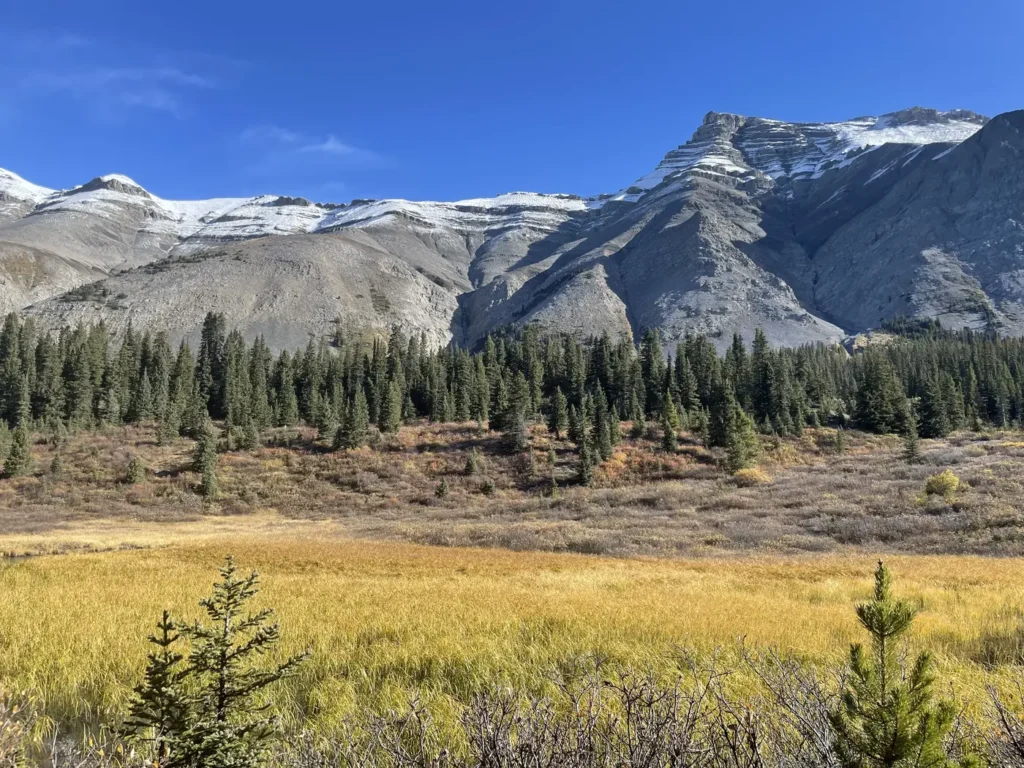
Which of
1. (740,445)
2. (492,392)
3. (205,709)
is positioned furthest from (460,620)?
(492,392)

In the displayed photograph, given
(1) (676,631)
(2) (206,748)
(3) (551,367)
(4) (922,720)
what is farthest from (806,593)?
(3) (551,367)

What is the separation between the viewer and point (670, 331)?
640ft

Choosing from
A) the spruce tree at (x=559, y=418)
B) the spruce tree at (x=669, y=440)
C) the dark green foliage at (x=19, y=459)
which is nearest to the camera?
the dark green foliage at (x=19, y=459)

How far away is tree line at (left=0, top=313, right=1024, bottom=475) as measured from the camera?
69.1 metres

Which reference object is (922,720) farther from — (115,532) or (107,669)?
(115,532)

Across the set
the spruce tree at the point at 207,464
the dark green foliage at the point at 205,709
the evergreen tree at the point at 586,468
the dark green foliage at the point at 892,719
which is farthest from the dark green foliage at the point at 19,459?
the dark green foliage at the point at 892,719

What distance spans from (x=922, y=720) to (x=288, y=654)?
24.5ft

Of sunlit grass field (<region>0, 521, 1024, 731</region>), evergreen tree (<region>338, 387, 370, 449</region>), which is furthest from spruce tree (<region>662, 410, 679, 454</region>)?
sunlit grass field (<region>0, 521, 1024, 731</region>)

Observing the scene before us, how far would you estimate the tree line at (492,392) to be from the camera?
69.1 m

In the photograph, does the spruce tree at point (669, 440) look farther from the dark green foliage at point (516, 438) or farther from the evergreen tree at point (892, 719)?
the evergreen tree at point (892, 719)

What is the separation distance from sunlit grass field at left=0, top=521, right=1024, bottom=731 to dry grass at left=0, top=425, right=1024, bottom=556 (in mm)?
9665

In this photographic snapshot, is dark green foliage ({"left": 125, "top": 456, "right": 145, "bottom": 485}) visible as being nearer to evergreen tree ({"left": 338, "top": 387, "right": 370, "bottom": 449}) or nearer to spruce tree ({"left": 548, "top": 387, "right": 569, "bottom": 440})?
evergreen tree ({"left": 338, "top": 387, "right": 370, "bottom": 449})

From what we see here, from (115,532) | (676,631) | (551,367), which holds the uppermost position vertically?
(551,367)

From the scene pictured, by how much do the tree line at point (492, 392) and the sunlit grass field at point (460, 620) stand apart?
130 feet
